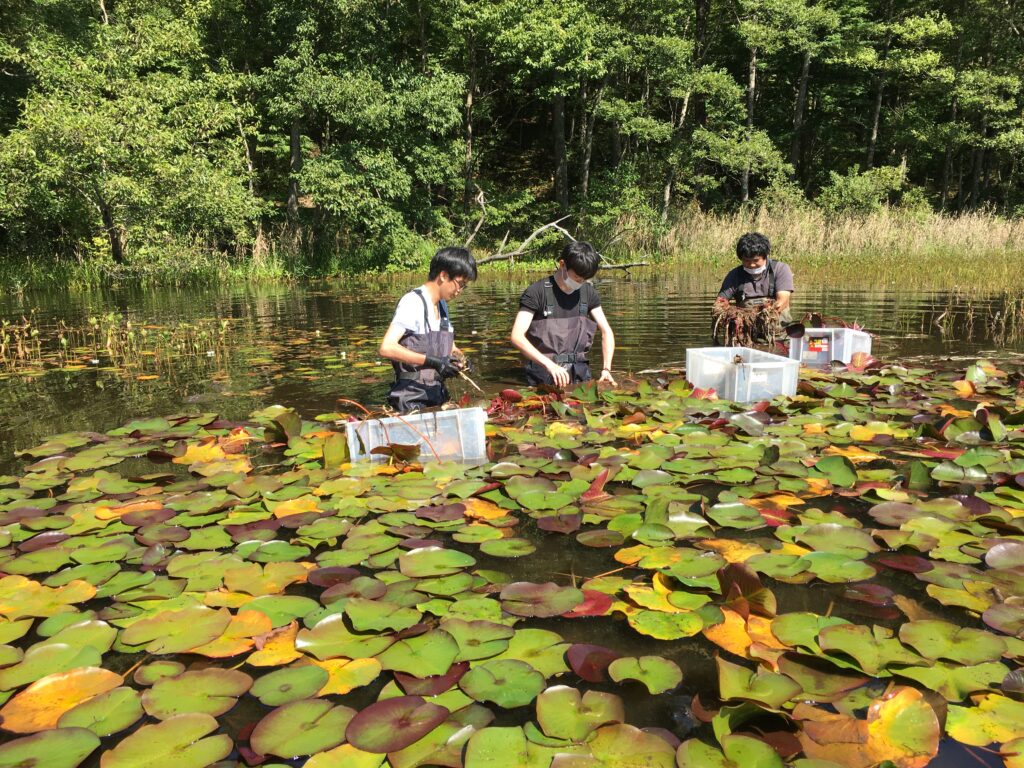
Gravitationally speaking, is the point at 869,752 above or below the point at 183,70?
below

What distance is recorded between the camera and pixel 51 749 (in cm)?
154

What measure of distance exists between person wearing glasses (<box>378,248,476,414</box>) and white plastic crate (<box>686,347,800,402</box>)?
1.83 meters

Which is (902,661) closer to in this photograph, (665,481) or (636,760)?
(636,760)

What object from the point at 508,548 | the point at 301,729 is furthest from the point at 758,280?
the point at 301,729

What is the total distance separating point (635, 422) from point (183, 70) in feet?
63.1

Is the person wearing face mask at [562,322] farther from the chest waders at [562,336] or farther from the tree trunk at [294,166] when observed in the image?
the tree trunk at [294,166]

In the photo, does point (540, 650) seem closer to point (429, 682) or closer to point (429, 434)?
point (429, 682)

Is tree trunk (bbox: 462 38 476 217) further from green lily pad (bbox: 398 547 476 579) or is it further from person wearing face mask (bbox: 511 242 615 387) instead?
green lily pad (bbox: 398 547 476 579)

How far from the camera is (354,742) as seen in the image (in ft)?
5.02

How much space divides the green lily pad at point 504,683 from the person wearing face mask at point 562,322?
113 inches

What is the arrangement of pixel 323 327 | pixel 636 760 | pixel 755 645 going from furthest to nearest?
pixel 323 327
pixel 755 645
pixel 636 760

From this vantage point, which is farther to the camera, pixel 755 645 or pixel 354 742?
pixel 755 645

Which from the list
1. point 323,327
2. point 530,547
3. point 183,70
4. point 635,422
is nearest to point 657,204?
point 183,70

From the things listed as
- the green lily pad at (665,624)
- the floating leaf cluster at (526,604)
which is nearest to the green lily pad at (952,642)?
the floating leaf cluster at (526,604)
